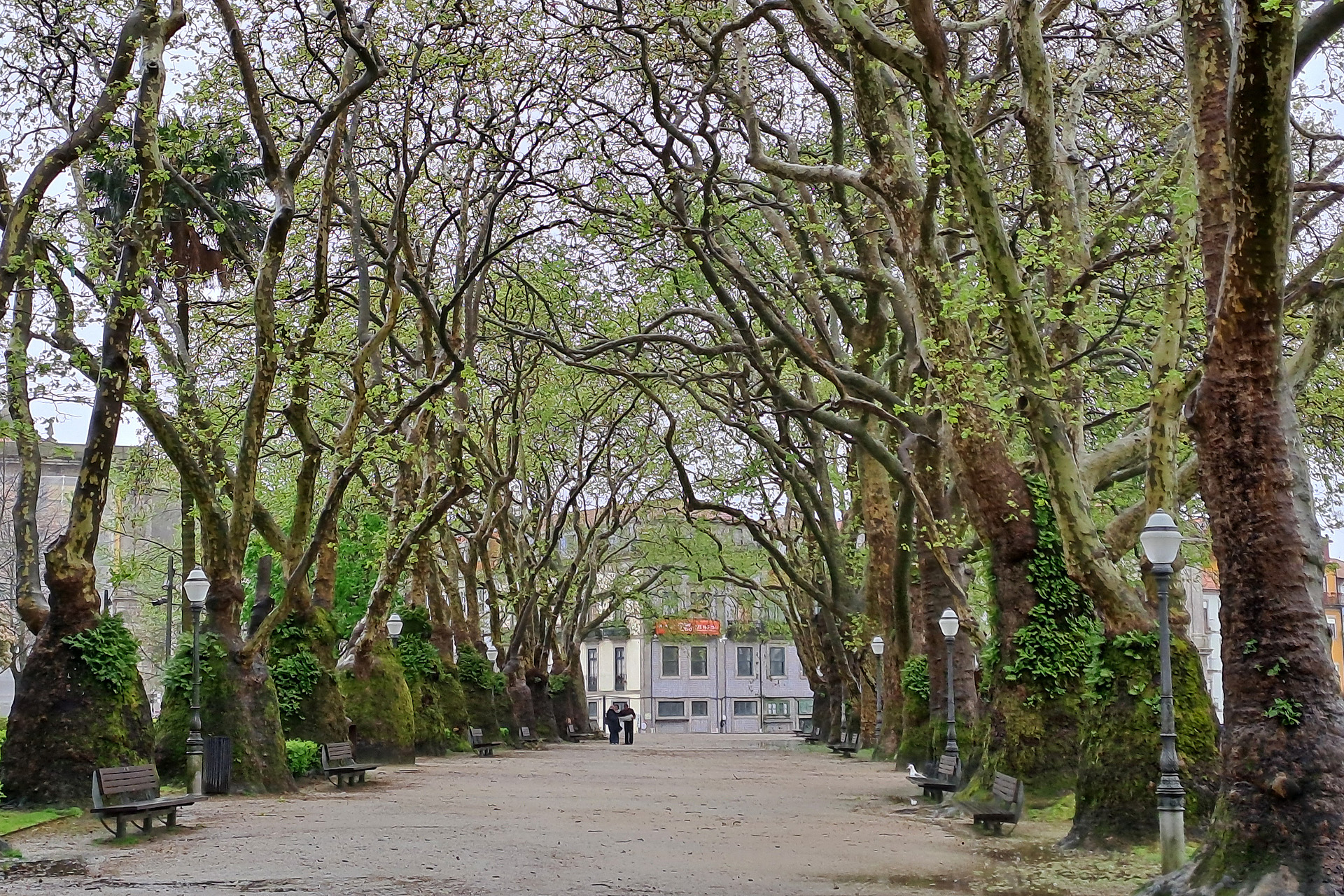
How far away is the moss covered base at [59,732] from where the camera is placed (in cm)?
1330

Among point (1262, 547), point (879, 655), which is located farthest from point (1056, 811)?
point (879, 655)

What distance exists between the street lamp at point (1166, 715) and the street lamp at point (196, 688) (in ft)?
35.5

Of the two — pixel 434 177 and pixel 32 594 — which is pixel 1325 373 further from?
pixel 32 594

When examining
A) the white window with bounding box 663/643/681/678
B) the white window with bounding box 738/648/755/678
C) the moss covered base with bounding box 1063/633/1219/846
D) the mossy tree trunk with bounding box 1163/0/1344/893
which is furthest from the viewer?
the white window with bounding box 738/648/755/678

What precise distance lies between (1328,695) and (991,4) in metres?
11.8

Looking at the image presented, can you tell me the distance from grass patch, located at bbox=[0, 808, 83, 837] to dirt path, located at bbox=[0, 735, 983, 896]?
0.47ft

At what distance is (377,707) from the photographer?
77.6 ft

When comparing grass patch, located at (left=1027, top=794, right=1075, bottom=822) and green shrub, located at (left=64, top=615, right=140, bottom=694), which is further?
green shrub, located at (left=64, top=615, right=140, bottom=694)

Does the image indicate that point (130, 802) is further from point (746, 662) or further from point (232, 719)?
point (746, 662)

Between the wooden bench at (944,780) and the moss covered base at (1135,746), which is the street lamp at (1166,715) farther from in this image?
the wooden bench at (944,780)

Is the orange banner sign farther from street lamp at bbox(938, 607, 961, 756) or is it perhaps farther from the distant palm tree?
the distant palm tree

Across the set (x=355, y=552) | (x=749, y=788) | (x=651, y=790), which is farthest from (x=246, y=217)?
(x=355, y=552)

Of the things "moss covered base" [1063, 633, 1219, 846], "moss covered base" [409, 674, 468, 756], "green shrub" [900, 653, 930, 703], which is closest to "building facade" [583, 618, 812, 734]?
"moss covered base" [409, 674, 468, 756]

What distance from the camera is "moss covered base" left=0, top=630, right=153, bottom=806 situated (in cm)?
1330
